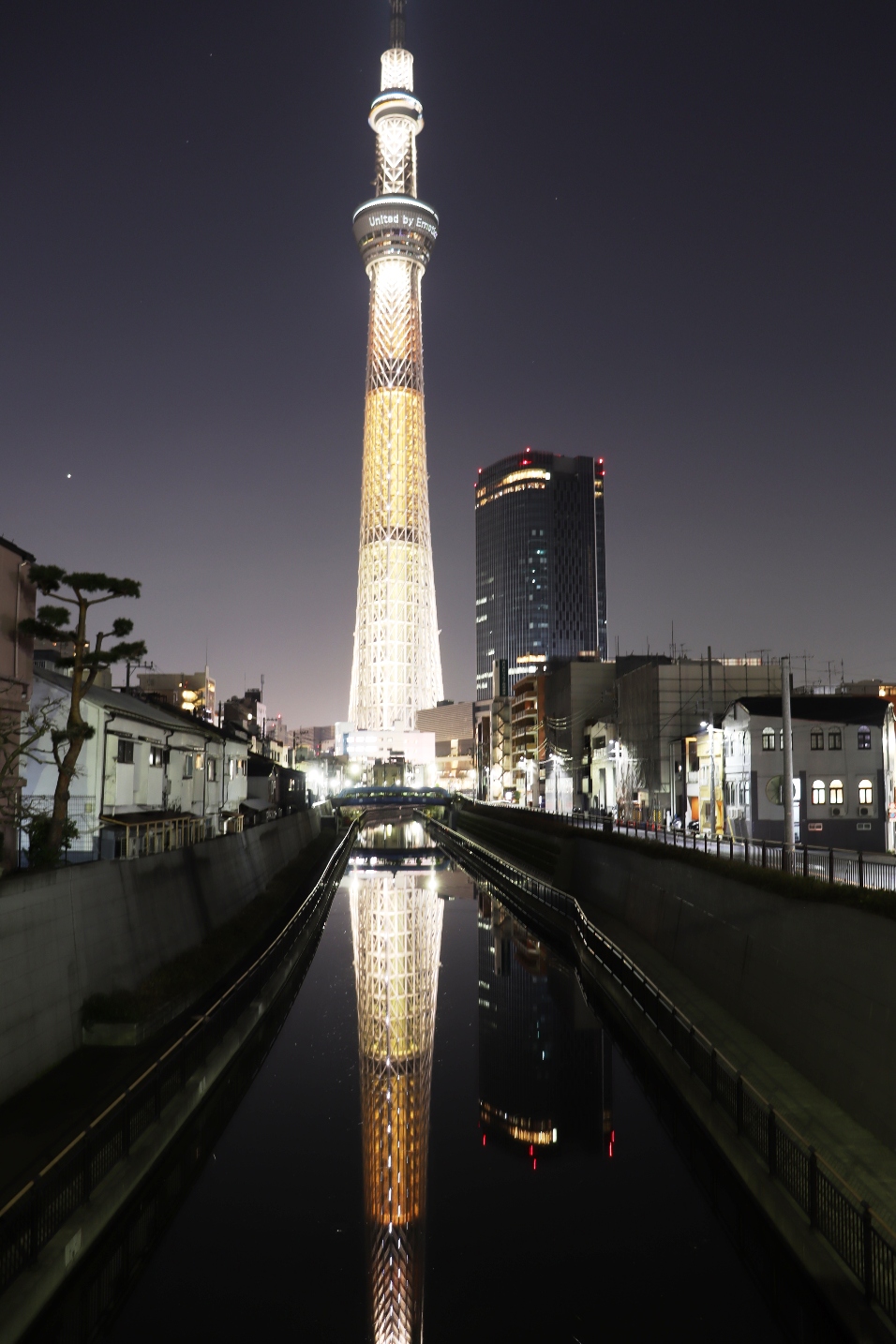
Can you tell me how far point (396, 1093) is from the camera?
20000mm

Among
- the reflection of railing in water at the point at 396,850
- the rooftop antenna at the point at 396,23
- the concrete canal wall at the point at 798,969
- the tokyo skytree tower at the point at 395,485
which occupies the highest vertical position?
the rooftop antenna at the point at 396,23

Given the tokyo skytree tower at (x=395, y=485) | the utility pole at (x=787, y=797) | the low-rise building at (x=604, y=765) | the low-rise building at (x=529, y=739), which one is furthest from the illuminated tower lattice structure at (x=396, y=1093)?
A: the tokyo skytree tower at (x=395, y=485)

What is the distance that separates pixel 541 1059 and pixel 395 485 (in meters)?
109

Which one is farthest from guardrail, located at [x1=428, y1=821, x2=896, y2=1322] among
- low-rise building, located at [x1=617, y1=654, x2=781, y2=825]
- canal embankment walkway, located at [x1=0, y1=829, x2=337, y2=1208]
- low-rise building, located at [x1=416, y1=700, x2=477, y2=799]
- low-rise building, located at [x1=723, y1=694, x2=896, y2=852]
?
low-rise building, located at [x1=416, y1=700, x2=477, y2=799]

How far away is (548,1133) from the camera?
18.0 m

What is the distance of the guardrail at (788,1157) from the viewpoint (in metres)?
9.13

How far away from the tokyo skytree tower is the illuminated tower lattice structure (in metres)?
86.2

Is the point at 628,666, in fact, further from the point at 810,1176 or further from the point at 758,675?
the point at 810,1176

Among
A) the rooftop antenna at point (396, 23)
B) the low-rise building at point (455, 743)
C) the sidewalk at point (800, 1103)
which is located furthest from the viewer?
the low-rise building at point (455, 743)

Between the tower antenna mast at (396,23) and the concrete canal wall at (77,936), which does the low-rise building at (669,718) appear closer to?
the concrete canal wall at (77,936)

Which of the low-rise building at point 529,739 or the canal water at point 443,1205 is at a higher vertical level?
the low-rise building at point 529,739

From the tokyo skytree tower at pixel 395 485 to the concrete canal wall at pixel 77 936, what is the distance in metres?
101

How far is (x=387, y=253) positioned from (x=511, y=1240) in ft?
423

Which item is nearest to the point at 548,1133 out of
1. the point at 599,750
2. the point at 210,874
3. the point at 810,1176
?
the point at 810,1176
